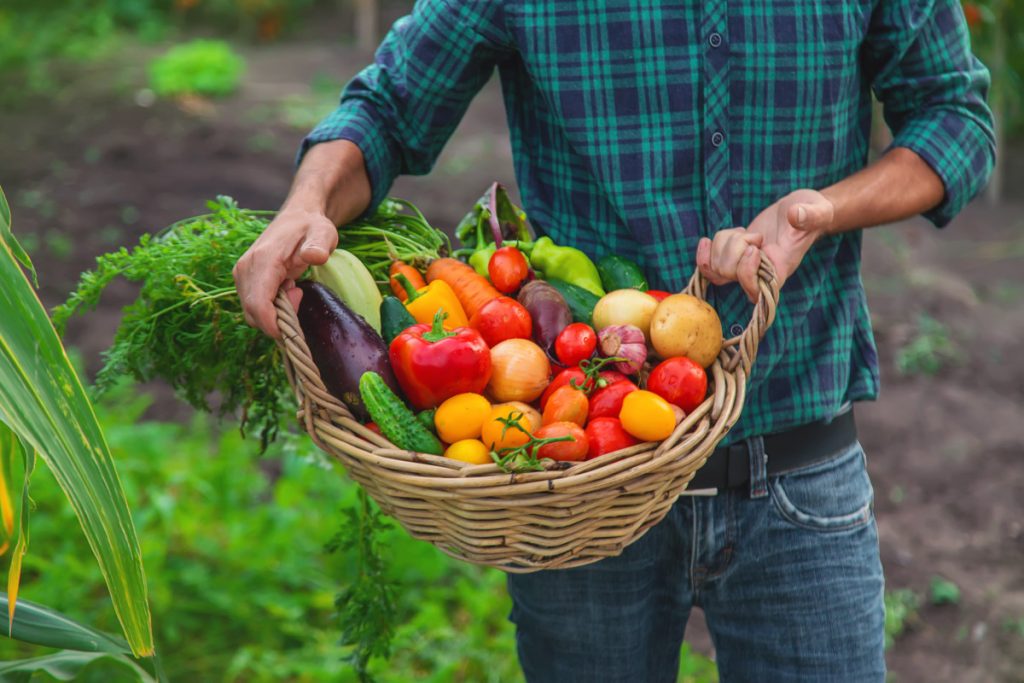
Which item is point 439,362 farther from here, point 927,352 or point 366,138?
point 927,352

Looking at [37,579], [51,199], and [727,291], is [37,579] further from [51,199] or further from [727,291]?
[51,199]

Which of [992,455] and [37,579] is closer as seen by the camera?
[37,579]

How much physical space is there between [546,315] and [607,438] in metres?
0.25

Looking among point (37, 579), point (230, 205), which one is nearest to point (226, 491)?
point (37, 579)

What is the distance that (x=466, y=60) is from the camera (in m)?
1.79

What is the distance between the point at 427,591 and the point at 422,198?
3403 millimetres

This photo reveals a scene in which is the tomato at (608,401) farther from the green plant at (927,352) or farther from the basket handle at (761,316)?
the green plant at (927,352)

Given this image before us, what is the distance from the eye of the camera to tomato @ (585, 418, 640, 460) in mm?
1419

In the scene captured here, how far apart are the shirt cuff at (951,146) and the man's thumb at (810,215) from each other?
1.03 feet

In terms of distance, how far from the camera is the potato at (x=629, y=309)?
1572 millimetres

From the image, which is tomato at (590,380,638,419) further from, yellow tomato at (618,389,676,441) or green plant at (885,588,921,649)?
green plant at (885,588,921,649)

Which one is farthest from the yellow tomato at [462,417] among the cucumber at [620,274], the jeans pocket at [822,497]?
the jeans pocket at [822,497]

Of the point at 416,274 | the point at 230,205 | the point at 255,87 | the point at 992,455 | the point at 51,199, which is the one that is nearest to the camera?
the point at 416,274

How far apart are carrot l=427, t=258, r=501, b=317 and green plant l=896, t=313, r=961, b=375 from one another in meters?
3.35
